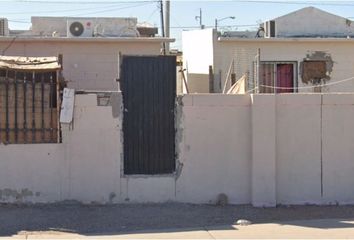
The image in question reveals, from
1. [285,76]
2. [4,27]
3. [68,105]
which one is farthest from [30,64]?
[285,76]

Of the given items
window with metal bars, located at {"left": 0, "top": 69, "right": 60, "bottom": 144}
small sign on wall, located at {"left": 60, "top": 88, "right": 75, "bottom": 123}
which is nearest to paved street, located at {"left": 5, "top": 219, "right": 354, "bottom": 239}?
window with metal bars, located at {"left": 0, "top": 69, "right": 60, "bottom": 144}

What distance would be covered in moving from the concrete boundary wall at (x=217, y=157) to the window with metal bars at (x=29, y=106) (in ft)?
0.56

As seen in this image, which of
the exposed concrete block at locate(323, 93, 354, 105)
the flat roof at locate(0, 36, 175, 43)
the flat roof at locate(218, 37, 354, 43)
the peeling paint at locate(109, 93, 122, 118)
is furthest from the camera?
the flat roof at locate(218, 37, 354, 43)

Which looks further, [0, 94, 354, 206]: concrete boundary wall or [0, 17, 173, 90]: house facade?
[0, 17, 173, 90]: house facade

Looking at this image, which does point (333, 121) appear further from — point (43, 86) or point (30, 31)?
point (30, 31)

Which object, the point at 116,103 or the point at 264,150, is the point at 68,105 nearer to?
the point at 116,103

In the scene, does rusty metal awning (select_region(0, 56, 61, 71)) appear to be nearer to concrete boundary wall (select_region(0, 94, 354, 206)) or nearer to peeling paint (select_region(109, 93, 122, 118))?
concrete boundary wall (select_region(0, 94, 354, 206))

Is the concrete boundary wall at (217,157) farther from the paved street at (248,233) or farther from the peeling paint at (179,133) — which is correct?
the paved street at (248,233)

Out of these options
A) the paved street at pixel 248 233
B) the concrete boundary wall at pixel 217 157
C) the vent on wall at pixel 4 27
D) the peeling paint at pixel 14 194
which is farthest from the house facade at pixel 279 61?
the paved street at pixel 248 233

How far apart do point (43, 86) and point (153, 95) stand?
5.78 ft

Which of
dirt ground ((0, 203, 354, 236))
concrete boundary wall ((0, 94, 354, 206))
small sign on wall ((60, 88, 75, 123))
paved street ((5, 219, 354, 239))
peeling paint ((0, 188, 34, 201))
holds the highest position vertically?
small sign on wall ((60, 88, 75, 123))

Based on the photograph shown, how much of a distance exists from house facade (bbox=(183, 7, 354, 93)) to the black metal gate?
383 inches

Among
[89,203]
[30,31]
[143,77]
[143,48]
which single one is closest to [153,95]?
[143,77]

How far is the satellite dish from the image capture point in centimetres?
2014
